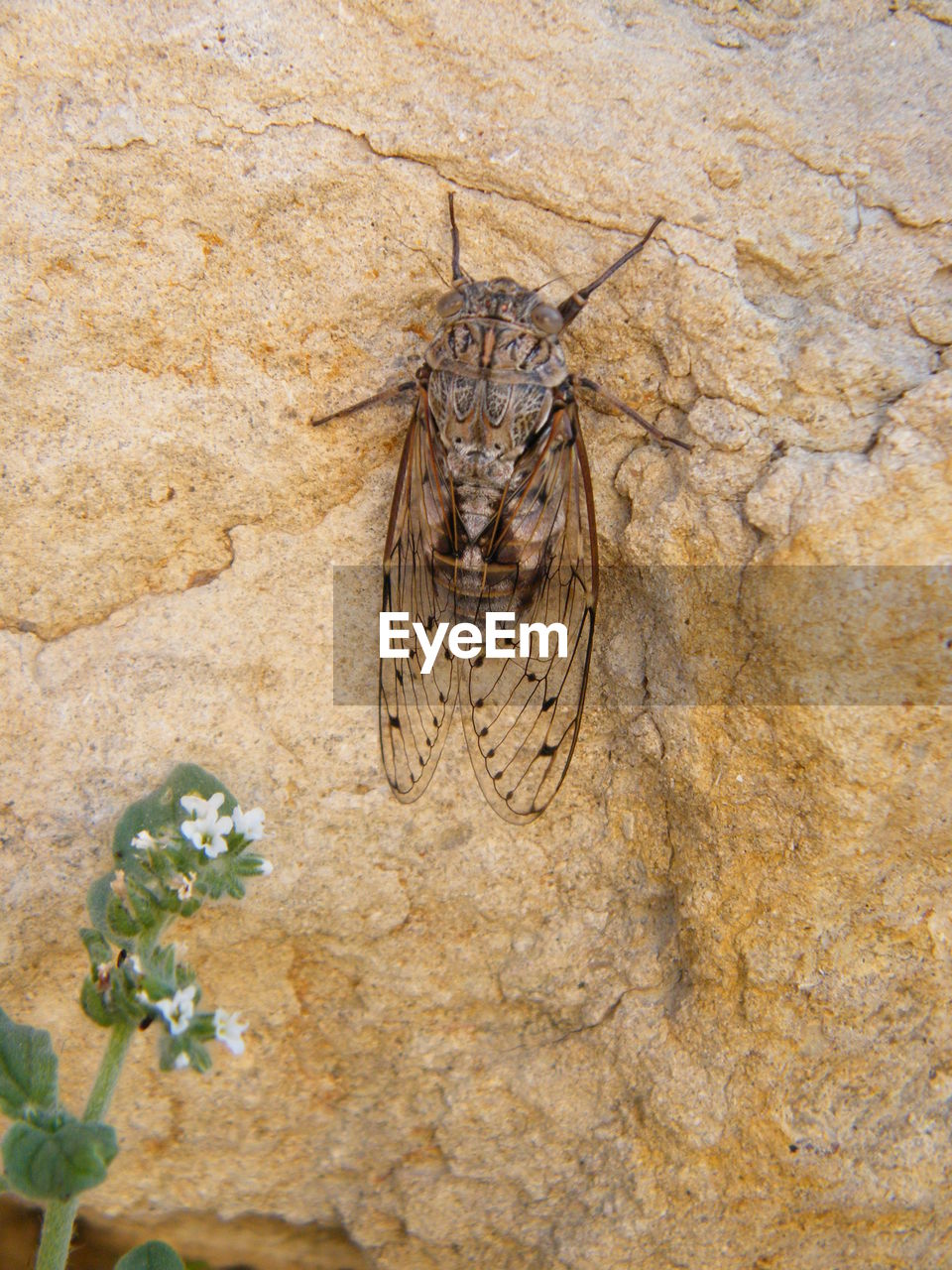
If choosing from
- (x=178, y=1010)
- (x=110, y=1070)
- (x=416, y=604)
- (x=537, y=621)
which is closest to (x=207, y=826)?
(x=178, y=1010)

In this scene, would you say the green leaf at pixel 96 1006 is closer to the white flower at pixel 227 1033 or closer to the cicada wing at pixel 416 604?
the white flower at pixel 227 1033

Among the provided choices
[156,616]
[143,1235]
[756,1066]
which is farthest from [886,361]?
[143,1235]

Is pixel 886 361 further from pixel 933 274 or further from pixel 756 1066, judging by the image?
pixel 756 1066

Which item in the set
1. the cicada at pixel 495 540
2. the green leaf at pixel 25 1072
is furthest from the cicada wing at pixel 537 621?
the green leaf at pixel 25 1072
